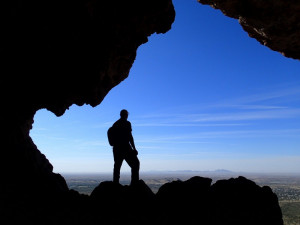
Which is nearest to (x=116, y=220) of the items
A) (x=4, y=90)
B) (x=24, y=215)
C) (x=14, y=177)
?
(x=24, y=215)

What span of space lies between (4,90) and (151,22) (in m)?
8.64

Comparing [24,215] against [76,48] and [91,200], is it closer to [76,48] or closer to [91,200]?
[91,200]

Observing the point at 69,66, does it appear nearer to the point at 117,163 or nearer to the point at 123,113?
the point at 123,113

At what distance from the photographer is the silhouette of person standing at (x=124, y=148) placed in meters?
12.6

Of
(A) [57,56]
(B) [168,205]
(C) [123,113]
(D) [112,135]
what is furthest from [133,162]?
(A) [57,56]

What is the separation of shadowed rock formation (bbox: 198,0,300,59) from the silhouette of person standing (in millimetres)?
7564

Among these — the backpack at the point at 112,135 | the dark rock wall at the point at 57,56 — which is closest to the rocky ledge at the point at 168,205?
the dark rock wall at the point at 57,56

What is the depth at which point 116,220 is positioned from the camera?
9.30m

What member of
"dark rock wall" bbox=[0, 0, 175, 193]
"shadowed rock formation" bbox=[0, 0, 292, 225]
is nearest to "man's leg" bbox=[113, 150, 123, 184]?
"shadowed rock formation" bbox=[0, 0, 292, 225]

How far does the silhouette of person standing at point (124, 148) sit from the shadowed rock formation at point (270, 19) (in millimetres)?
7564

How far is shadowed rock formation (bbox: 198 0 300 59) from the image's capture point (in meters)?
11.4

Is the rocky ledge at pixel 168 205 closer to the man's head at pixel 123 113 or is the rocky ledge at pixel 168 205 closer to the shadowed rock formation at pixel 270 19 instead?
the man's head at pixel 123 113

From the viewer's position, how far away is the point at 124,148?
499 inches

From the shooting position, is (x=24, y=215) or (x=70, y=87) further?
(x=70, y=87)
